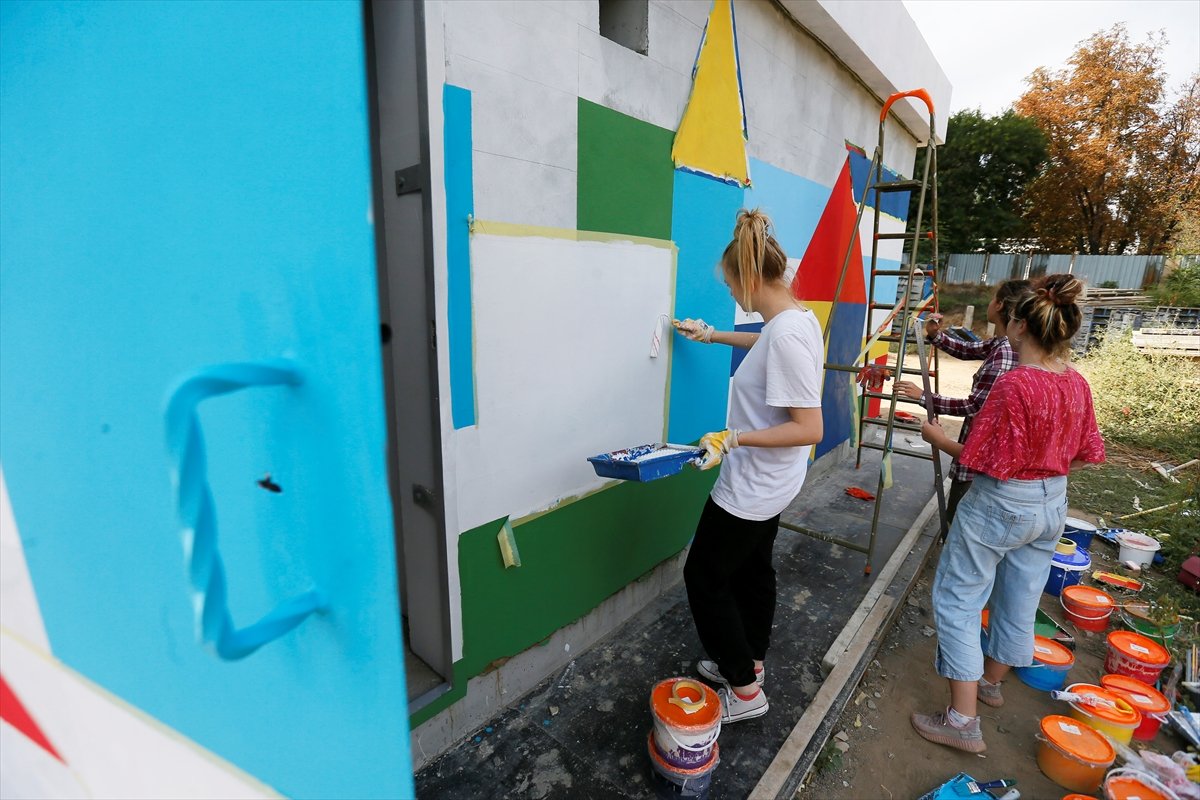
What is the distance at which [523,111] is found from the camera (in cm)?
199

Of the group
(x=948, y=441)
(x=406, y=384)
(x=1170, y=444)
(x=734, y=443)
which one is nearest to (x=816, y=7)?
(x=948, y=441)

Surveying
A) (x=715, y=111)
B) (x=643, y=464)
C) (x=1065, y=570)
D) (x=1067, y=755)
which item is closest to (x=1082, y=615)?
(x=1065, y=570)

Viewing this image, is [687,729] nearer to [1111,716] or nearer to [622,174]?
[1111,716]

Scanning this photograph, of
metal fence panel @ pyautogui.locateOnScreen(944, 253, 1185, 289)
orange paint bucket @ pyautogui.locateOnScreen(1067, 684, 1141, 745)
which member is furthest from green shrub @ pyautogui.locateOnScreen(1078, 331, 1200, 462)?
metal fence panel @ pyautogui.locateOnScreen(944, 253, 1185, 289)

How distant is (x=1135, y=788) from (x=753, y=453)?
181 cm

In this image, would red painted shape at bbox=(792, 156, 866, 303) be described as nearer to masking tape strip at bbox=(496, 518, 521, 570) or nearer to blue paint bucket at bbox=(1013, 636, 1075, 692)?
blue paint bucket at bbox=(1013, 636, 1075, 692)

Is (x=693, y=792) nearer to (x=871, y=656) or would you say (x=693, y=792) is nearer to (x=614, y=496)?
(x=614, y=496)

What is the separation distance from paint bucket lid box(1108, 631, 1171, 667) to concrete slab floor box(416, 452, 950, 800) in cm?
119

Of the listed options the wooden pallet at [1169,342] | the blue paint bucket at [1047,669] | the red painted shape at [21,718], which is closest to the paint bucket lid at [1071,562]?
the blue paint bucket at [1047,669]

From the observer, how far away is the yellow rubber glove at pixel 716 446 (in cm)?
210

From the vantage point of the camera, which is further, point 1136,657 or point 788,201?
point 788,201

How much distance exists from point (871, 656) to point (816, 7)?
3910 millimetres

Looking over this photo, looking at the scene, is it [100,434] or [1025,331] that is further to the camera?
[1025,331]

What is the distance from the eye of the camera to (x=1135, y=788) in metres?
2.00
